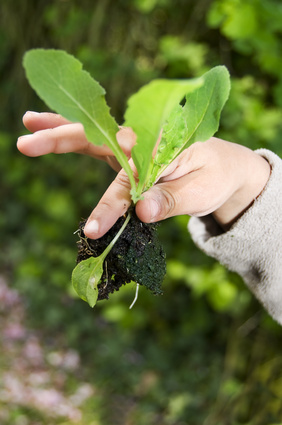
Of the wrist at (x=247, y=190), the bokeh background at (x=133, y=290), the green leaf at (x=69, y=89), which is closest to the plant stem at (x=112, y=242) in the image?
the green leaf at (x=69, y=89)

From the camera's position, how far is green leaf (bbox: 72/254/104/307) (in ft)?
1.95

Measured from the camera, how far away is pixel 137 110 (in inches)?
18.3

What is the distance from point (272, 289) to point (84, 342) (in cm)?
166

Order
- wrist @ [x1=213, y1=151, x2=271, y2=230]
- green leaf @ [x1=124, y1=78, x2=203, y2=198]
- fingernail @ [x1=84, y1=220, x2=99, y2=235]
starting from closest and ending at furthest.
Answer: green leaf @ [x1=124, y1=78, x2=203, y2=198]
fingernail @ [x1=84, y1=220, x2=99, y2=235]
wrist @ [x1=213, y1=151, x2=271, y2=230]

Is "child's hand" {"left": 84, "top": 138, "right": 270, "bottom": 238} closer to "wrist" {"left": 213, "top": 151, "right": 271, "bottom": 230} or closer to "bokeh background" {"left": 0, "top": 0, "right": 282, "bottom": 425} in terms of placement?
"wrist" {"left": 213, "top": 151, "right": 271, "bottom": 230}

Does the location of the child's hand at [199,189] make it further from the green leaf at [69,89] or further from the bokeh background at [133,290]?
the bokeh background at [133,290]

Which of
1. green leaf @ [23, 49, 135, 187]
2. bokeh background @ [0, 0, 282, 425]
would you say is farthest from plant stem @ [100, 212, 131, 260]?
bokeh background @ [0, 0, 282, 425]

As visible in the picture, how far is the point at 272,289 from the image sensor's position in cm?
92

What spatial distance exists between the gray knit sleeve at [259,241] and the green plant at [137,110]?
0.27 meters

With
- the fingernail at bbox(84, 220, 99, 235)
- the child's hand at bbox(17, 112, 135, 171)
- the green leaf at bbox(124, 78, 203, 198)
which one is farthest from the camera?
the child's hand at bbox(17, 112, 135, 171)

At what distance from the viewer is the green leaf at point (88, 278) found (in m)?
0.60

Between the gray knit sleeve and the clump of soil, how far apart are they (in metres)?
0.24

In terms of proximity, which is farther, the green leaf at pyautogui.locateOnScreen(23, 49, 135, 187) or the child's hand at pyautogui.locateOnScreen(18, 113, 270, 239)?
the child's hand at pyautogui.locateOnScreen(18, 113, 270, 239)

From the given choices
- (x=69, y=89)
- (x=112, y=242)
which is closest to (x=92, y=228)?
(x=112, y=242)
